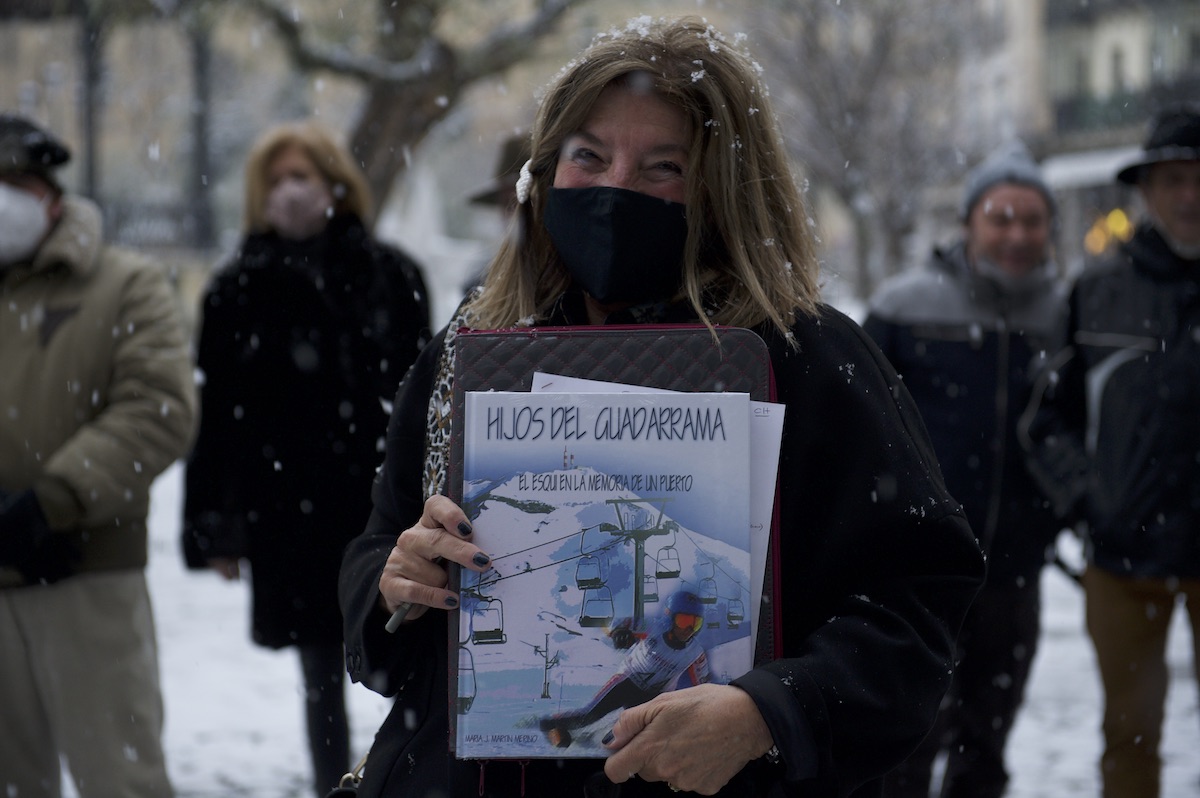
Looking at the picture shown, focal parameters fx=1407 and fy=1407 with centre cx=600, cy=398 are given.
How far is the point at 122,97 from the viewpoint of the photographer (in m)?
26.8

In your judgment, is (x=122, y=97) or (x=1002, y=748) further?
(x=122, y=97)

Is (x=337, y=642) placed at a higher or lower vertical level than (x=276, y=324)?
lower

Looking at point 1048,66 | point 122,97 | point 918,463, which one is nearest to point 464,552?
point 918,463

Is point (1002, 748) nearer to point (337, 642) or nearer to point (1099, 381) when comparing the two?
point (1099, 381)

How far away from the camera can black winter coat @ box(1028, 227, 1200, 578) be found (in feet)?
14.0

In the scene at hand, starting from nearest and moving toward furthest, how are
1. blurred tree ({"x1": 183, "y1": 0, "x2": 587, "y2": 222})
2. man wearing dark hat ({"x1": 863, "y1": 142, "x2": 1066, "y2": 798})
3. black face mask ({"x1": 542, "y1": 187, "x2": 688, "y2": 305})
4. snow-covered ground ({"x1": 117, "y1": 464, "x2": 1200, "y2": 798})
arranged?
black face mask ({"x1": 542, "y1": 187, "x2": 688, "y2": 305}), man wearing dark hat ({"x1": 863, "y1": 142, "x2": 1066, "y2": 798}), snow-covered ground ({"x1": 117, "y1": 464, "x2": 1200, "y2": 798}), blurred tree ({"x1": 183, "y1": 0, "x2": 587, "y2": 222})

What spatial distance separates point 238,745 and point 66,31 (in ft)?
61.3

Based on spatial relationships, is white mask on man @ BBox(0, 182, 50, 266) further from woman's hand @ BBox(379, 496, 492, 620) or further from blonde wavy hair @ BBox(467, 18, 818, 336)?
woman's hand @ BBox(379, 496, 492, 620)

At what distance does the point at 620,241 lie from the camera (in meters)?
2.00

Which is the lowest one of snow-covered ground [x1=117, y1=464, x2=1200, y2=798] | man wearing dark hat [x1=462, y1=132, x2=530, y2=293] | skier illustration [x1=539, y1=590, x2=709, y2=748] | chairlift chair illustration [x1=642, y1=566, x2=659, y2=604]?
snow-covered ground [x1=117, y1=464, x2=1200, y2=798]

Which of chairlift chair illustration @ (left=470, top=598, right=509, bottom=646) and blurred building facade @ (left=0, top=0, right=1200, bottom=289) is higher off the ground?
blurred building facade @ (left=0, top=0, right=1200, bottom=289)

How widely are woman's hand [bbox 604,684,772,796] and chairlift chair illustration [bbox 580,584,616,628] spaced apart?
0.12 metres

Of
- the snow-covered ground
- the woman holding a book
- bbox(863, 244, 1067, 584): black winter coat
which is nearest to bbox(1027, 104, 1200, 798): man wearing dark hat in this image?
bbox(863, 244, 1067, 584): black winter coat

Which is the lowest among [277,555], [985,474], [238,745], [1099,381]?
[238,745]
